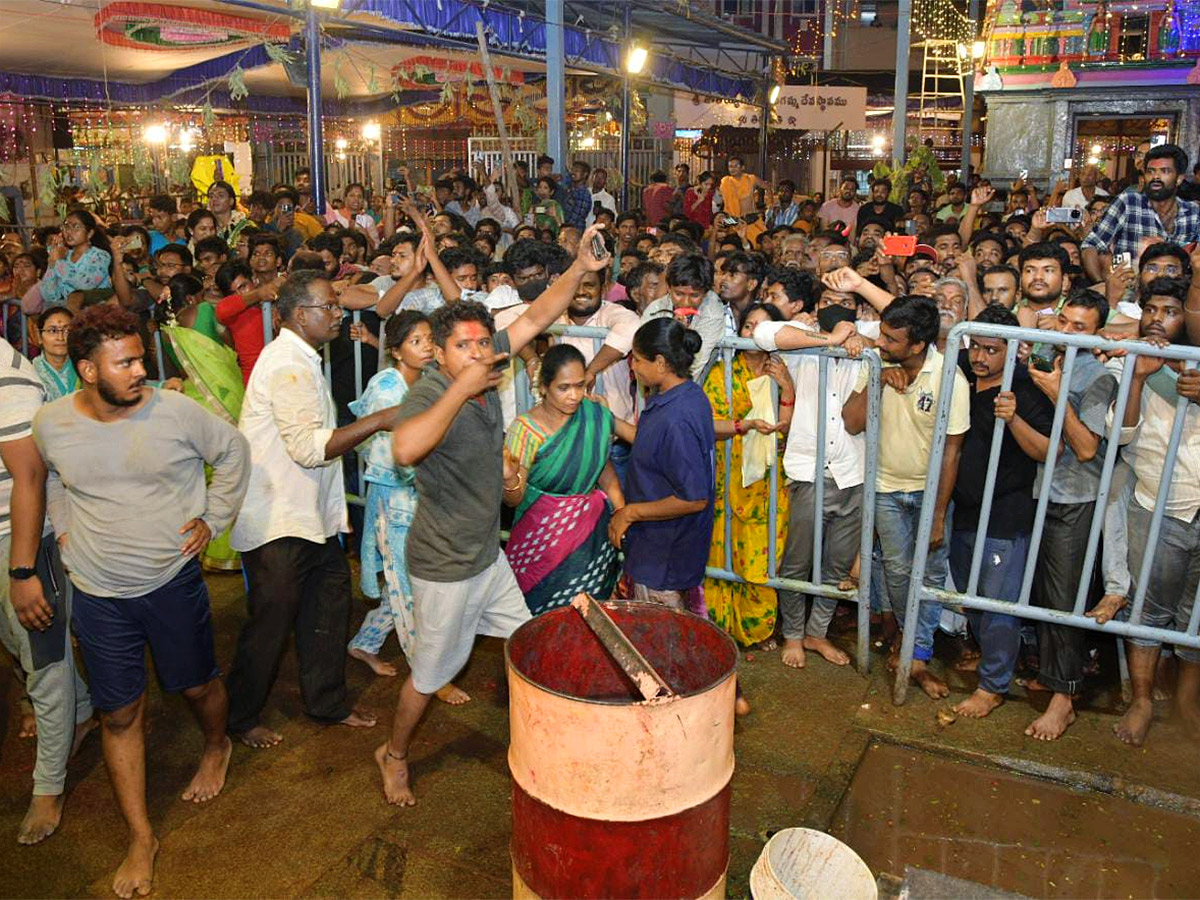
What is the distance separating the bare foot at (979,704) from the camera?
4.73 metres

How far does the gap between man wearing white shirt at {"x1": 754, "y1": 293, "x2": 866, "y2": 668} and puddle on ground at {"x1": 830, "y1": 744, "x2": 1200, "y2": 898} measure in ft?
3.25

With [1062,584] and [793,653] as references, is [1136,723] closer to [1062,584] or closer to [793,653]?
[1062,584]

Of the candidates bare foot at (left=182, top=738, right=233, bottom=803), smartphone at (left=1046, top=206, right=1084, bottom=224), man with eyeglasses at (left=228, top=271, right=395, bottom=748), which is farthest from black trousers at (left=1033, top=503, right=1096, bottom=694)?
smartphone at (left=1046, top=206, right=1084, bottom=224)

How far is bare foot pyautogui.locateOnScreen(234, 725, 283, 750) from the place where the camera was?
15.0 ft

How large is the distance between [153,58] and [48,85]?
8.16ft

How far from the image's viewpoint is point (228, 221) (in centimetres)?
1054

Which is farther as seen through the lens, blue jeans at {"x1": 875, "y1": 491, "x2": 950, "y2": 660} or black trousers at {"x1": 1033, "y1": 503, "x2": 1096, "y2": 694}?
blue jeans at {"x1": 875, "y1": 491, "x2": 950, "y2": 660}

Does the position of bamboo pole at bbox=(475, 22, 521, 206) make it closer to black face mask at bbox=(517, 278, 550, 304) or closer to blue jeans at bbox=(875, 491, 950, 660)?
black face mask at bbox=(517, 278, 550, 304)

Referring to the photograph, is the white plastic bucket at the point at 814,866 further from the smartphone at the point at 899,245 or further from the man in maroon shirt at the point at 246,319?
the man in maroon shirt at the point at 246,319

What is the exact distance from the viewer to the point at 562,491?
4562mm

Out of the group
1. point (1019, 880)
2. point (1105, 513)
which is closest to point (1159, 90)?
point (1105, 513)

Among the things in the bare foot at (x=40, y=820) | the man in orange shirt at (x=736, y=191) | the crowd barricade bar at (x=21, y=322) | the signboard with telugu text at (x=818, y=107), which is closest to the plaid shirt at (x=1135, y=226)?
the man in orange shirt at (x=736, y=191)

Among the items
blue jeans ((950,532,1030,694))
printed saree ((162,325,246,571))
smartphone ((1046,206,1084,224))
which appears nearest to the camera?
blue jeans ((950,532,1030,694))

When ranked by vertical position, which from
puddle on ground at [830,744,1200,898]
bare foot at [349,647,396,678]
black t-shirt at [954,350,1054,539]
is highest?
black t-shirt at [954,350,1054,539]
